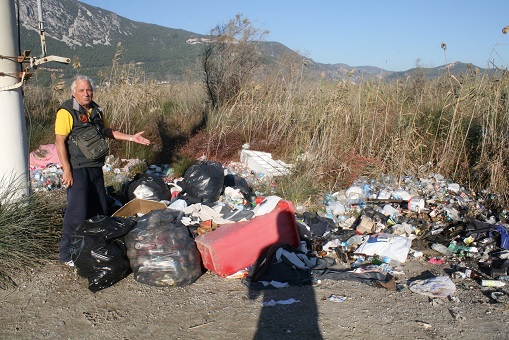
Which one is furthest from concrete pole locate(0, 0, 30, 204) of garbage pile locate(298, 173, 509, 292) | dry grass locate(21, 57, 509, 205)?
dry grass locate(21, 57, 509, 205)

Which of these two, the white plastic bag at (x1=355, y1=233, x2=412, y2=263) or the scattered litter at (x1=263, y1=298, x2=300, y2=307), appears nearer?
the scattered litter at (x1=263, y1=298, x2=300, y2=307)

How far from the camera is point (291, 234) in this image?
4.75m

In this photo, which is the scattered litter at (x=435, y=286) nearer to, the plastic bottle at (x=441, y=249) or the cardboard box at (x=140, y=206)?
the plastic bottle at (x=441, y=249)

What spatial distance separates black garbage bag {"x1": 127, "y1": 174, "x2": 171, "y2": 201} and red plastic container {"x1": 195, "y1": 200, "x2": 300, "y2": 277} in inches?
53.7

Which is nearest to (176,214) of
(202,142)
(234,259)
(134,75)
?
(234,259)

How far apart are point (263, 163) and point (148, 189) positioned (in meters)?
2.50

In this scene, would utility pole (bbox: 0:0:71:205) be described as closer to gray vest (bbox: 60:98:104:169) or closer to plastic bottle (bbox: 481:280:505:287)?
gray vest (bbox: 60:98:104:169)

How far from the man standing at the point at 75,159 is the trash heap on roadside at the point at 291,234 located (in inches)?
11.7

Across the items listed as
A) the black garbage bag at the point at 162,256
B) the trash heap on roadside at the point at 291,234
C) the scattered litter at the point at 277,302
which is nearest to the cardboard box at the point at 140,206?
the trash heap on roadside at the point at 291,234

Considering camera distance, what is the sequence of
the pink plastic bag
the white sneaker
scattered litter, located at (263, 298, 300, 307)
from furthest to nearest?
1. the pink plastic bag
2. the white sneaker
3. scattered litter, located at (263, 298, 300, 307)

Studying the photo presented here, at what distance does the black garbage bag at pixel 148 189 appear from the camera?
216 inches

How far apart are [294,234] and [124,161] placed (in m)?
4.10

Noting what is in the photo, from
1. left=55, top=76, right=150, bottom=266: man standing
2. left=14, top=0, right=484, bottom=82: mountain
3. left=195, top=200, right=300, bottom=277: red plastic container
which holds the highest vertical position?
left=14, top=0, right=484, bottom=82: mountain

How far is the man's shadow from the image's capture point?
3.24 meters
